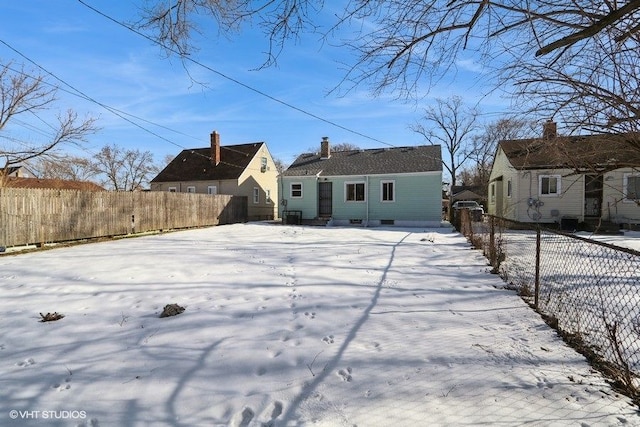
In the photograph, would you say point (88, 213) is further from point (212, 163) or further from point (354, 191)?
point (212, 163)

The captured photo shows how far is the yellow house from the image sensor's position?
26.2 metres

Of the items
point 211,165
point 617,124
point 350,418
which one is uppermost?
point 211,165

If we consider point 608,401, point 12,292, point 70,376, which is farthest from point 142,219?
point 608,401

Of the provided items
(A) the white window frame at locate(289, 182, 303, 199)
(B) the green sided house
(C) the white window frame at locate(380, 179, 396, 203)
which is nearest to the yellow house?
(A) the white window frame at locate(289, 182, 303, 199)

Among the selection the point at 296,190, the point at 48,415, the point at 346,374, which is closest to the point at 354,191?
the point at 296,190

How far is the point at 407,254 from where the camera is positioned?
911 centimetres

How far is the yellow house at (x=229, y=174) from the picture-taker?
26234 mm

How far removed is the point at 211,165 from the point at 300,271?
2310 centimetres

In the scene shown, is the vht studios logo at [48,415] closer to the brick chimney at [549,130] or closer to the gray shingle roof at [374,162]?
the brick chimney at [549,130]

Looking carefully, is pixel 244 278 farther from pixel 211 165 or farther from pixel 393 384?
pixel 211 165

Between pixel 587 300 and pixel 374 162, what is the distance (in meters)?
16.6

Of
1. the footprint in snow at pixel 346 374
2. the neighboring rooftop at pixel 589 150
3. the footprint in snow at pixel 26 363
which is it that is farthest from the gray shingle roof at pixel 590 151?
the footprint in snow at pixel 26 363

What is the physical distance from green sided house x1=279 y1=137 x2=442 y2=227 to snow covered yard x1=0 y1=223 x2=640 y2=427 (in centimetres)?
1371

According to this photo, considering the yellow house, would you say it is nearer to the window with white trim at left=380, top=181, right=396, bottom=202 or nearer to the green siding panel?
the green siding panel
